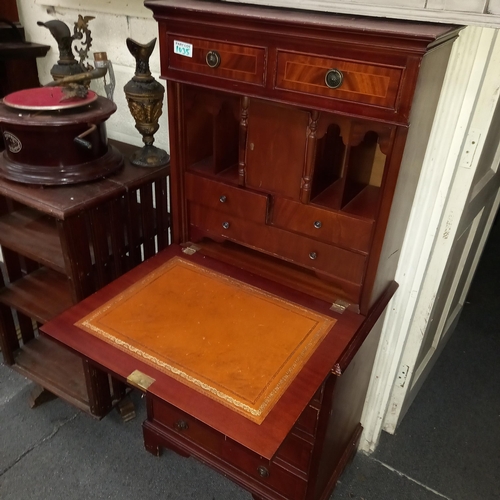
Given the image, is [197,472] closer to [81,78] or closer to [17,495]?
[17,495]

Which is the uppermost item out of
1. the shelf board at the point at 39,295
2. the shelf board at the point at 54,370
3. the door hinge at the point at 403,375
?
the shelf board at the point at 39,295

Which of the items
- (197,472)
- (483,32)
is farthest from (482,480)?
(483,32)

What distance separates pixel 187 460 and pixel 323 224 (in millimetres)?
1028

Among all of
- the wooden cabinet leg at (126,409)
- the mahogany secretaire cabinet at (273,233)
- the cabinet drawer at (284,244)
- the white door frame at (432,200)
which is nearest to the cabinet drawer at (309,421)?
the mahogany secretaire cabinet at (273,233)

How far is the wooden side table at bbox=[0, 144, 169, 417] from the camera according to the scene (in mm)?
1299

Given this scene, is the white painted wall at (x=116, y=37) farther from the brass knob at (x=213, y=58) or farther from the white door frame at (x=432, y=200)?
the white door frame at (x=432, y=200)

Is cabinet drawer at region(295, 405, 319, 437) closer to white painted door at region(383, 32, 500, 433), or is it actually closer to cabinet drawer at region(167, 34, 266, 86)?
white painted door at region(383, 32, 500, 433)

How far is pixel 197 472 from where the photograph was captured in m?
1.62

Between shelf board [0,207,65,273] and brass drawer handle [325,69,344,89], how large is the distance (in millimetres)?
897

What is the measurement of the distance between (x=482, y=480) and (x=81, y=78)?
1778 mm

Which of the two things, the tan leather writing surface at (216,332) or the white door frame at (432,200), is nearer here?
the tan leather writing surface at (216,332)

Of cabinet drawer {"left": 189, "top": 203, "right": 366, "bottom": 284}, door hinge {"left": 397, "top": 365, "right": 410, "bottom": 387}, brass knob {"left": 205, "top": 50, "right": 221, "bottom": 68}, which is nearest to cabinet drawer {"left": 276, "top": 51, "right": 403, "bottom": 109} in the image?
brass knob {"left": 205, "top": 50, "right": 221, "bottom": 68}

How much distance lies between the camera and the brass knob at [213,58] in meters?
1.03

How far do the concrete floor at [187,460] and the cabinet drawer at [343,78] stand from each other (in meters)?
1.26
